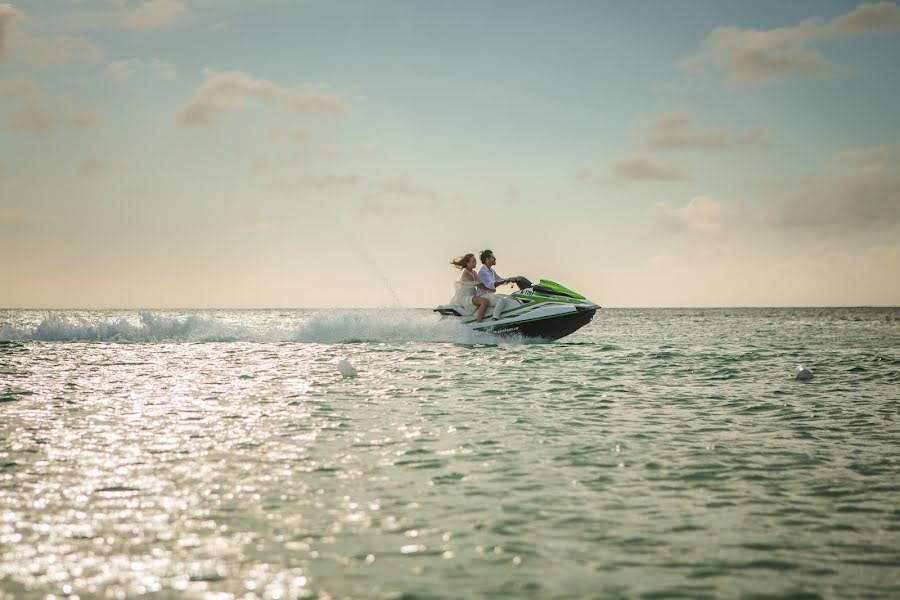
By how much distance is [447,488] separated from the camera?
5.95 meters

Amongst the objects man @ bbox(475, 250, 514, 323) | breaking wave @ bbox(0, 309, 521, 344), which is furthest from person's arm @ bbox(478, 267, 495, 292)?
breaking wave @ bbox(0, 309, 521, 344)

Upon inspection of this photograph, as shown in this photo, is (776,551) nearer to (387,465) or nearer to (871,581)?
(871,581)

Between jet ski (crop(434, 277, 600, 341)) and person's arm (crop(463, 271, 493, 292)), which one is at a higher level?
person's arm (crop(463, 271, 493, 292))

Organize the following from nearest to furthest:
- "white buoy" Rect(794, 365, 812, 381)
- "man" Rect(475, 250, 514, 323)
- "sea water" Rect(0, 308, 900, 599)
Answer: "sea water" Rect(0, 308, 900, 599), "white buoy" Rect(794, 365, 812, 381), "man" Rect(475, 250, 514, 323)

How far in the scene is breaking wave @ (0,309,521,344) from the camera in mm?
23750

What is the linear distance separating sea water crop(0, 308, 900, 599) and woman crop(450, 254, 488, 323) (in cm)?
772

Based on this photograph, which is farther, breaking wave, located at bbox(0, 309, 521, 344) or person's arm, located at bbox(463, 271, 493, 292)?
breaking wave, located at bbox(0, 309, 521, 344)

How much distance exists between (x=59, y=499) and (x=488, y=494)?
3.24m

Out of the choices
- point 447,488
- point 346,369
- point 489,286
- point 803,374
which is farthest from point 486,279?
point 447,488

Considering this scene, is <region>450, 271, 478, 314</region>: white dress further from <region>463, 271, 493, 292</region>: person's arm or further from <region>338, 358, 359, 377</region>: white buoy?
<region>338, 358, 359, 377</region>: white buoy

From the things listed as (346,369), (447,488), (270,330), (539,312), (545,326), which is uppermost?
(539,312)

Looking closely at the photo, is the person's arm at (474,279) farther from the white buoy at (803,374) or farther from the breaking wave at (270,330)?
the white buoy at (803,374)

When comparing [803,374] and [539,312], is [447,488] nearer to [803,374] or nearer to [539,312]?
[803,374]

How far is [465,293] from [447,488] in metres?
15.7
